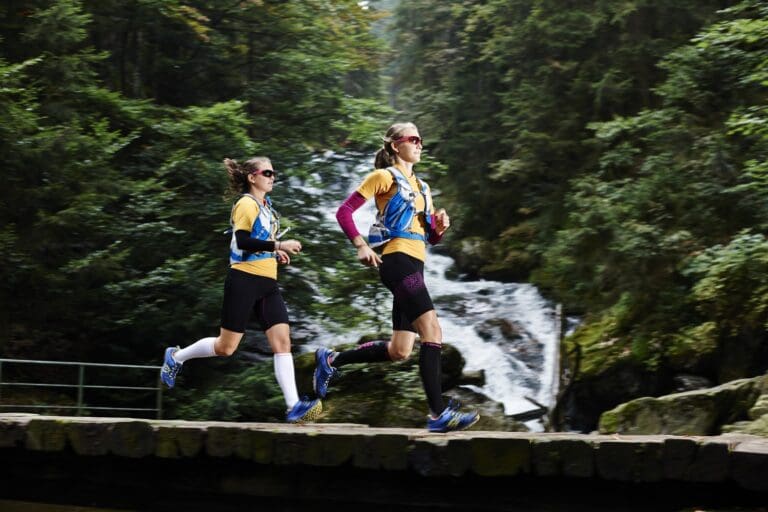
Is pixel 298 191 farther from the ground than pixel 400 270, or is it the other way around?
pixel 298 191

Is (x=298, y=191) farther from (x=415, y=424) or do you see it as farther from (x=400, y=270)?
(x=400, y=270)

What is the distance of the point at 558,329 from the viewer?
20.2m

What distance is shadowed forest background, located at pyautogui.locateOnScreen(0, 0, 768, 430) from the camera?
45.1ft

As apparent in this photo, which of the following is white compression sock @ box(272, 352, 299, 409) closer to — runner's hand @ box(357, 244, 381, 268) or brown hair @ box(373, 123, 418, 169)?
runner's hand @ box(357, 244, 381, 268)

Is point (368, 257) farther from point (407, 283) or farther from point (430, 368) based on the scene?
point (430, 368)

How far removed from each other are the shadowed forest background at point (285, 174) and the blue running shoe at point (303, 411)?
7744 millimetres

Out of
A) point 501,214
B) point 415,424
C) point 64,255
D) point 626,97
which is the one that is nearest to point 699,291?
point 415,424

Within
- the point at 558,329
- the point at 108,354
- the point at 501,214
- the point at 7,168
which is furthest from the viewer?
the point at 501,214

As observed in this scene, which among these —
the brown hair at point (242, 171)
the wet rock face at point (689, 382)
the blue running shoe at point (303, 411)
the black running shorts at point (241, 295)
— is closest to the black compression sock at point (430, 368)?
the blue running shoe at point (303, 411)

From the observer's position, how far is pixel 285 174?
16094mm

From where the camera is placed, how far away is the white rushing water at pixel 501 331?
17438 millimetres

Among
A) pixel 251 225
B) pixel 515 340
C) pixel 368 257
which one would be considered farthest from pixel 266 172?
pixel 515 340

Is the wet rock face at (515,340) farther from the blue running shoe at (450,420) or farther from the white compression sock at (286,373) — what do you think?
the blue running shoe at (450,420)

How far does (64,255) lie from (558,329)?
37.0 feet
